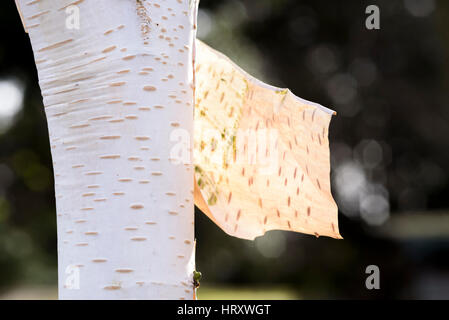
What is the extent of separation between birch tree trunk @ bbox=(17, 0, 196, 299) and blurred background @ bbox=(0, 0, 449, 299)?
22.4 ft

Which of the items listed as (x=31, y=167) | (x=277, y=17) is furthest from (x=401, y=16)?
(x=31, y=167)

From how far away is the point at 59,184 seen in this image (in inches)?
35.9

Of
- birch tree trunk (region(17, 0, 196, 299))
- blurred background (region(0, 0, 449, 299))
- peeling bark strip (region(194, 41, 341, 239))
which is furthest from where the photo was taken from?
blurred background (region(0, 0, 449, 299))

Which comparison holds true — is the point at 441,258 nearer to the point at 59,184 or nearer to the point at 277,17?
the point at 277,17

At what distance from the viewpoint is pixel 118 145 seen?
0.86 m

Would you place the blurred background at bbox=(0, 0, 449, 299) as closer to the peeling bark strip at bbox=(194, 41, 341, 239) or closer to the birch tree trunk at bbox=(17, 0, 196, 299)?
the peeling bark strip at bbox=(194, 41, 341, 239)

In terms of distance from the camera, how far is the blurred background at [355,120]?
766cm

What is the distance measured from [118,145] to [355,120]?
7753mm

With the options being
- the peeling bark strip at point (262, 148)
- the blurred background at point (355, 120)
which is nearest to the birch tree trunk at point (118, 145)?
the peeling bark strip at point (262, 148)

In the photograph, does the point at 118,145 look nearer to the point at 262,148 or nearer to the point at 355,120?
the point at 262,148

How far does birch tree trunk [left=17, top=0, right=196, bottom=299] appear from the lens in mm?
850

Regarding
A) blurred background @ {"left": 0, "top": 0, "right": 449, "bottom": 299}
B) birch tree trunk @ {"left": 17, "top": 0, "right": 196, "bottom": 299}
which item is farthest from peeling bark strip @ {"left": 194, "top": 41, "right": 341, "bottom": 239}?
blurred background @ {"left": 0, "top": 0, "right": 449, "bottom": 299}

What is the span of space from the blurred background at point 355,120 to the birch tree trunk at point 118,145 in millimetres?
6841

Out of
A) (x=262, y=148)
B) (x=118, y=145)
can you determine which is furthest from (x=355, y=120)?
(x=118, y=145)
